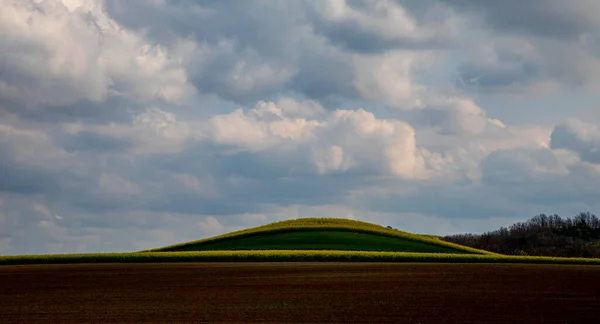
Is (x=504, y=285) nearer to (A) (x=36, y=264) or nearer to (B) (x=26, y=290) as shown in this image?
(B) (x=26, y=290)

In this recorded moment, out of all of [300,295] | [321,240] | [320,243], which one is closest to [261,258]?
[320,243]

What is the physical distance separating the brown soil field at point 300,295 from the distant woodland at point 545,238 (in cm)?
5810

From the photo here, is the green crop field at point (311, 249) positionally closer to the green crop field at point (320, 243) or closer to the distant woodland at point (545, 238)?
the green crop field at point (320, 243)

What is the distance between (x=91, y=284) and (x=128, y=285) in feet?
7.73

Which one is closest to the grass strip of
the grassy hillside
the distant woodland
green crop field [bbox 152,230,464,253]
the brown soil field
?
the grassy hillside

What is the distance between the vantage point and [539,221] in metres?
157

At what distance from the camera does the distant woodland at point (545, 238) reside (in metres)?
111

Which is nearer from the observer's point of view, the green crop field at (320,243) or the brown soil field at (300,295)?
the brown soil field at (300,295)

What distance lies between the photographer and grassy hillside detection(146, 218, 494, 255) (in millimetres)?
80125

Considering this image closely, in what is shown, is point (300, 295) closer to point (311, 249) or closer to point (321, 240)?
point (311, 249)

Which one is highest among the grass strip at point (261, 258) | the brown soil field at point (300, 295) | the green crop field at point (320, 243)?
the green crop field at point (320, 243)

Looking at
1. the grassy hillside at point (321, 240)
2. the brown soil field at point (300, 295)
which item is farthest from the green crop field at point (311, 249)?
the brown soil field at point (300, 295)

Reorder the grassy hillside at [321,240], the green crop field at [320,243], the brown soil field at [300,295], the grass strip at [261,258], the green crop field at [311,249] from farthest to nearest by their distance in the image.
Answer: the grassy hillside at [321,240] → the green crop field at [320,243] → the green crop field at [311,249] → the grass strip at [261,258] → the brown soil field at [300,295]

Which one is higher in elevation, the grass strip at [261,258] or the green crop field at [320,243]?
the green crop field at [320,243]
